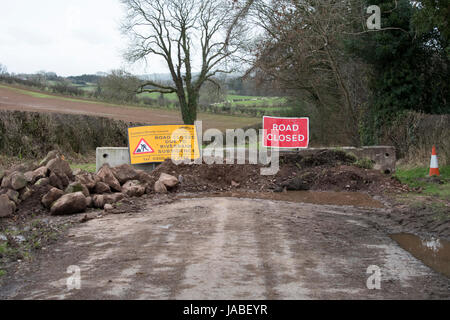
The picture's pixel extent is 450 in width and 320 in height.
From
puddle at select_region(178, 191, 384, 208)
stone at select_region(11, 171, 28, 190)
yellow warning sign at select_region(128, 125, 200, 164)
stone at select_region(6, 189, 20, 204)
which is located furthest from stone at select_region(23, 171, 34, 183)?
yellow warning sign at select_region(128, 125, 200, 164)

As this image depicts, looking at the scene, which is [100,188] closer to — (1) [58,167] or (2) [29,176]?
(1) [58,167]

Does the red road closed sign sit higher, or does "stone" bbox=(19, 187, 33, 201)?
the red road closed sign

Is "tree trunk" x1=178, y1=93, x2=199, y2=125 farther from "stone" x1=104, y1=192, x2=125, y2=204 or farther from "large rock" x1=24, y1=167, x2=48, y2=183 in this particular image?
"large rock" x1=24, y1=167, x2=48, y2=183

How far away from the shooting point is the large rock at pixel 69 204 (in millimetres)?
10227

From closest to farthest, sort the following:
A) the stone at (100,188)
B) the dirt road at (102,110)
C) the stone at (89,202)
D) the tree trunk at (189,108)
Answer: the stone at (89,202)
the stone at (100,188)
the dirt road at (102,110)
the tree trunk at (189,108)

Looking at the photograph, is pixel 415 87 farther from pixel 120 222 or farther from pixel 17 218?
pixel 17 218

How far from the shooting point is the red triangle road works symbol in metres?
16.0

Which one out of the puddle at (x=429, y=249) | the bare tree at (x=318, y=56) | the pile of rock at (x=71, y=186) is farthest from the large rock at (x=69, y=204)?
the bare tree at (x=318, y=56)

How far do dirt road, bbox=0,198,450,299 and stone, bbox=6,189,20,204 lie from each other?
2248 millimetres

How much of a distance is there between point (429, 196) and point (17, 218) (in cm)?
989

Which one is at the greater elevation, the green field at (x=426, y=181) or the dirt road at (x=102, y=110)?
the dirt road at (x=102, y=110)

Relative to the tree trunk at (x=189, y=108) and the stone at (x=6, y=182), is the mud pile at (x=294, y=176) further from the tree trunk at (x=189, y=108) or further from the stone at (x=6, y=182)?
the tree trunk at (x=189, y=108)
